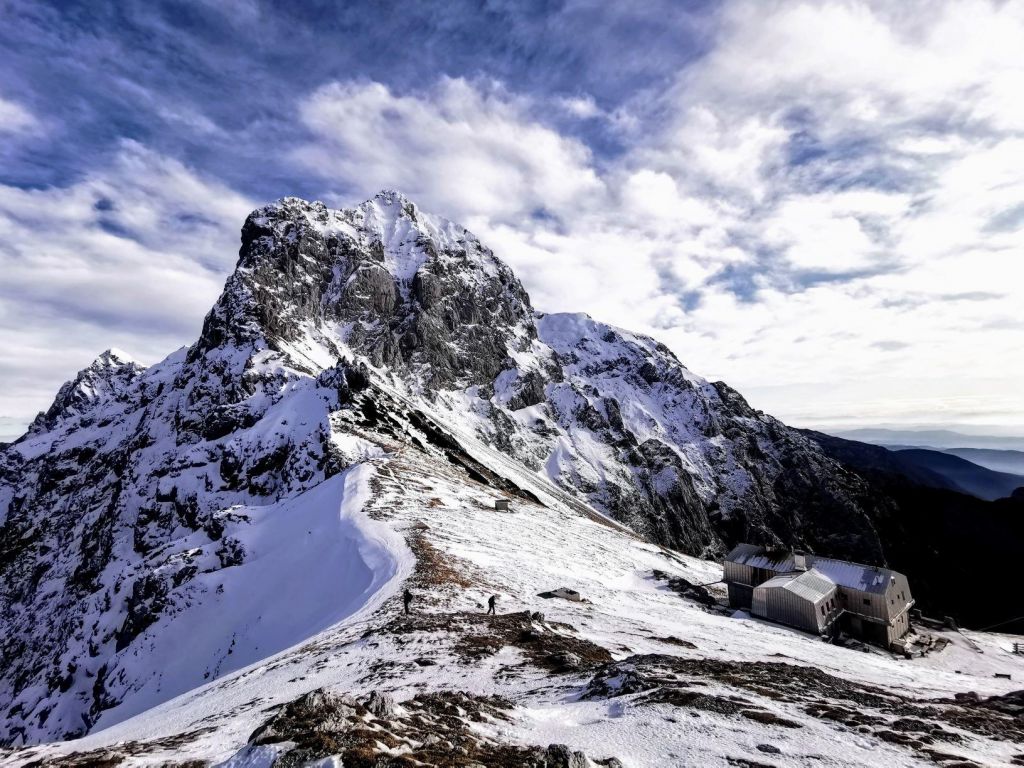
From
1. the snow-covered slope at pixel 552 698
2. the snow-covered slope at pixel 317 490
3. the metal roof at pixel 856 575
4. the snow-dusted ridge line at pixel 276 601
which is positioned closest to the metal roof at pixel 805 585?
the metal roof at pixel 856 575

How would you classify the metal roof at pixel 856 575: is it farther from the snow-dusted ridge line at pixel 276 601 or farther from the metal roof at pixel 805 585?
the snow-dusted ridge line at pixel 276 601

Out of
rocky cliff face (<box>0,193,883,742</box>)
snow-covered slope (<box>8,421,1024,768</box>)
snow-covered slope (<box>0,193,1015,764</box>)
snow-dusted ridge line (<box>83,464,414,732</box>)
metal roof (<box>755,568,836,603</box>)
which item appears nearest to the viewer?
snow-covered slope (<box>8,421,1024,768</box>)

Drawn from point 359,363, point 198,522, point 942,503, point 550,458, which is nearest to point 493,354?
point 550,458

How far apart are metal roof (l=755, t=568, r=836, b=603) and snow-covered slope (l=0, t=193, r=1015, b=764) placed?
1045cm

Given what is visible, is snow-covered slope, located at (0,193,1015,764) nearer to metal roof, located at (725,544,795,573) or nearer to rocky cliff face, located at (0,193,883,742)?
rocky cliff face, located at (0,193,883,742)

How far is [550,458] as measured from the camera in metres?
164

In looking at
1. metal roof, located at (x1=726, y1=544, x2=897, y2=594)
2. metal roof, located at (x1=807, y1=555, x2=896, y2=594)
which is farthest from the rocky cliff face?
metal roof, located at (x1=807, y1=555, x2=896, y2=594)

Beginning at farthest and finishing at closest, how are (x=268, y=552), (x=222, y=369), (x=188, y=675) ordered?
(x=222, y=369) → (x=268, y=552) → (x=188, y=675)

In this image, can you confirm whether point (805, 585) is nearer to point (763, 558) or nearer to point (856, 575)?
point (763, 558)

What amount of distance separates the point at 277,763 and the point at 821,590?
46329 mm

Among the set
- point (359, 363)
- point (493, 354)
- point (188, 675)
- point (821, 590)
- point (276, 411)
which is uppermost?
point (493, 354)

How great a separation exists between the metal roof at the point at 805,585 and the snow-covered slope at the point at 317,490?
34.3 feet

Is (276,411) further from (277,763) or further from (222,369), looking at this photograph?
(277,763)

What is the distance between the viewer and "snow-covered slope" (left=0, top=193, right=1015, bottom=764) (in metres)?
28.2
